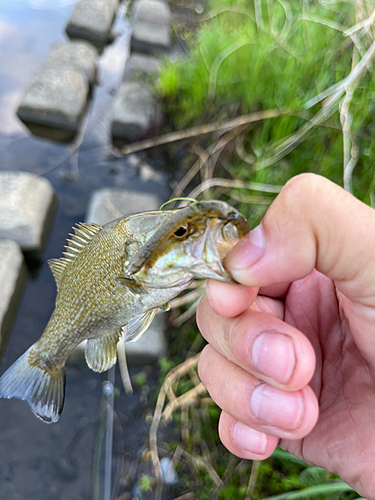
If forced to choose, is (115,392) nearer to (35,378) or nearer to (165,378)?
(165,378)

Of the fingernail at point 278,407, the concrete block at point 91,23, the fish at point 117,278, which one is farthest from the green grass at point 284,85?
the concrete block at point 91,23

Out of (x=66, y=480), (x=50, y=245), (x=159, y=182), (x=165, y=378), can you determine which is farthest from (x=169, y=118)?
(x=66, y=480)

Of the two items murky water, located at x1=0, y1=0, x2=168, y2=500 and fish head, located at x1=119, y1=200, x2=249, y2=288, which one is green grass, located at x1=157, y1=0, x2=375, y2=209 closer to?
murky water, located at x1=0, y1=0, x2=168, y2=500

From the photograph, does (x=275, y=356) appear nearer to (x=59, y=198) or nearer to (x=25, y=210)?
(x=25, y=210)

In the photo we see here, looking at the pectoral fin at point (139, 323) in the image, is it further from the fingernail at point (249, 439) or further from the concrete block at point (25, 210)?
the concrete block at point (25, 210)

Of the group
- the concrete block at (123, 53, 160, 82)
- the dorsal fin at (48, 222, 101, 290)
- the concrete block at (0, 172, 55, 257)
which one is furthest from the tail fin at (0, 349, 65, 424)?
the concrete block at (123, 53, 160, 82)

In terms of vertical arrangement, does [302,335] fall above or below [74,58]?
below

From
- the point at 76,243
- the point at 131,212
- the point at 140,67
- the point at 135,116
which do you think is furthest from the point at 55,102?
the point at 76,243
